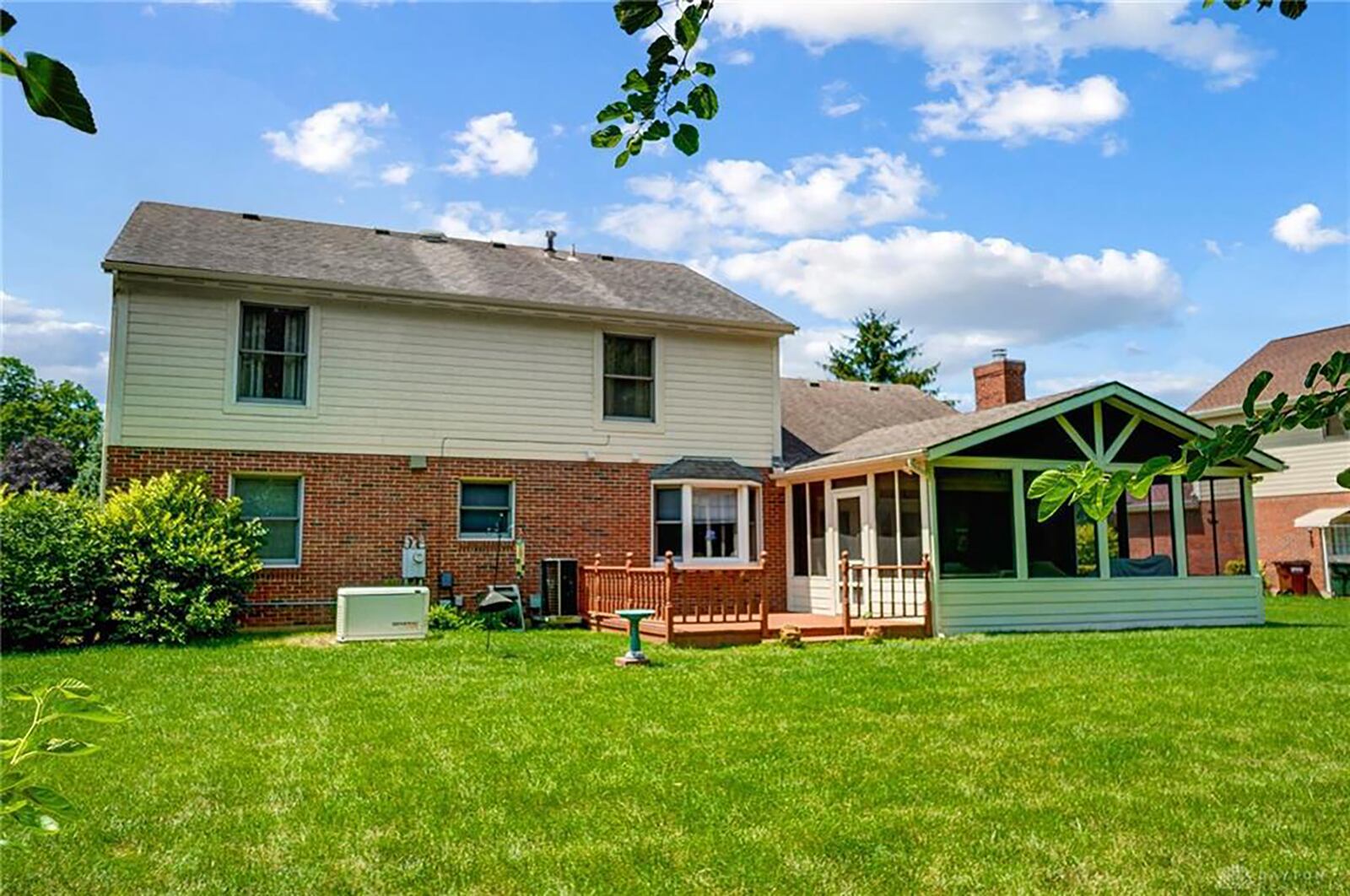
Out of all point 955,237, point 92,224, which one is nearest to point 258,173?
point 92,224

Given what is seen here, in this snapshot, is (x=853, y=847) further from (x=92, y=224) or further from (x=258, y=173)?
(x=92, y=224)

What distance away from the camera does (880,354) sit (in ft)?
144

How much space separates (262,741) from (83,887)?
2.59 meters

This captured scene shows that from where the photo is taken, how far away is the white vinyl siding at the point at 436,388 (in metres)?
13.9

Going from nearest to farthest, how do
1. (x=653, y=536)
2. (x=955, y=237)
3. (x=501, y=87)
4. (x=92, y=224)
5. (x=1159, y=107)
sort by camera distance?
(x=501, y=87) → (x=1159, y=107) → (x=92, y=224) → (x=653, y=536) → (x=955, y=237)

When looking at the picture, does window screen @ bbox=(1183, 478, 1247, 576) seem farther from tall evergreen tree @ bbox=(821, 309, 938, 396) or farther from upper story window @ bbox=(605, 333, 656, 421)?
tall evergreen tree @ bbox=(821, 309, 938, 396)

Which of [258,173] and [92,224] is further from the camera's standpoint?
[92,224]

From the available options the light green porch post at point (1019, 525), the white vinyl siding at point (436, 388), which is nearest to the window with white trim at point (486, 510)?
the white vinyl siding at point (436, 388)

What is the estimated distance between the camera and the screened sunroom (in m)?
14.3

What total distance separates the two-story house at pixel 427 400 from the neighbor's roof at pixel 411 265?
0.05m

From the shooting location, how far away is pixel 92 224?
14102 millimetres

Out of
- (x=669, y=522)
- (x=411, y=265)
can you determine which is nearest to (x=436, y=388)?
(x=411, y=265)

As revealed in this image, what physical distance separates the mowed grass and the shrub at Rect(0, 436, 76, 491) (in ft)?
69.6

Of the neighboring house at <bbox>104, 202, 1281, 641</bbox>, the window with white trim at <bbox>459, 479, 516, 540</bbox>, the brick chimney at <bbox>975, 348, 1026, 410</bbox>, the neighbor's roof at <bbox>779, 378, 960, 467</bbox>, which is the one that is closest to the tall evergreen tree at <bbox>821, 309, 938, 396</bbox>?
the neighbor's roof at <bbox>779, 378, 960, 467</bbox>
